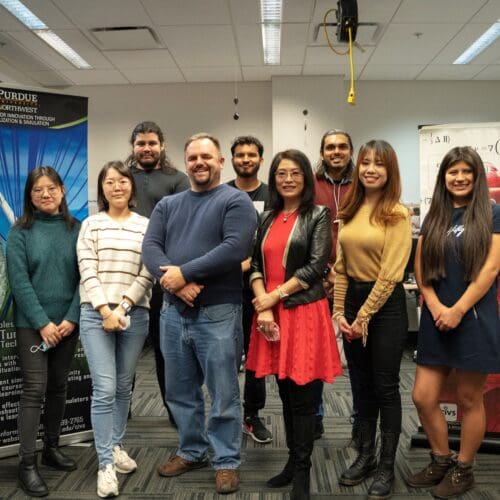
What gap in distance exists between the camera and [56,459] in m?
2.37

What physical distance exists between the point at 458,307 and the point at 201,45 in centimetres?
422

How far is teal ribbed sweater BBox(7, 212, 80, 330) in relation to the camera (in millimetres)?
2148

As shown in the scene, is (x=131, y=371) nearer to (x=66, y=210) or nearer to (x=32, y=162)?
(x=66, y=210)

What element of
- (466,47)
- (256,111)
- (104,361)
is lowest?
(104,361)

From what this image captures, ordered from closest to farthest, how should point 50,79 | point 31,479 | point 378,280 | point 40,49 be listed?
point 378,280 < point 31,479 < point 40,49 < point 50,79

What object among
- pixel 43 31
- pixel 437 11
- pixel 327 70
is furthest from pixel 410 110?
pixel 43 31

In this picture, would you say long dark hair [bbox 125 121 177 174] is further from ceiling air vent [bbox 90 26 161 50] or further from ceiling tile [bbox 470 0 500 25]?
ceiling tile [bbox 470 0 500 25]

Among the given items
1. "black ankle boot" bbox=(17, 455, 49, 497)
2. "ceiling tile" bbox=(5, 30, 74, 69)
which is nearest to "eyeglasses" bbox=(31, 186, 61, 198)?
"black ankle boot" bbox=(17, 455, 49, 497)

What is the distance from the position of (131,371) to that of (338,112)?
16.5ft

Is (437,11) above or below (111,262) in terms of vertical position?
above

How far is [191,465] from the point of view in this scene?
232 cm

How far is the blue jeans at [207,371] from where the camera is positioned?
205 centimetres

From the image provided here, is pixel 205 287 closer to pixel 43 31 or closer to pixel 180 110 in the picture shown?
pixel 43 31

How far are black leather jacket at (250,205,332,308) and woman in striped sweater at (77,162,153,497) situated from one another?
0.64 meters
